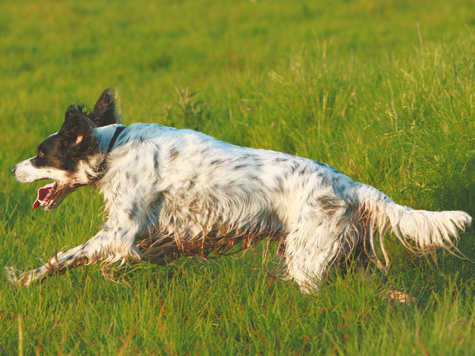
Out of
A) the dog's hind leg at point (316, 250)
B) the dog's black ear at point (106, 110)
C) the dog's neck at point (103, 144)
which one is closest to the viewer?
the dog's hind leg at point (316, 250)

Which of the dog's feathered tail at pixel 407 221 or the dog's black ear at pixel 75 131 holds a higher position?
the dog's black ear at pixel 75 131

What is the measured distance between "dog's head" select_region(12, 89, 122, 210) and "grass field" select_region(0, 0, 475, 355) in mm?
356

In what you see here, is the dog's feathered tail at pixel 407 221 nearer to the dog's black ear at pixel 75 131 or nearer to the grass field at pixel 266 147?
the grass field at pixel 266 147

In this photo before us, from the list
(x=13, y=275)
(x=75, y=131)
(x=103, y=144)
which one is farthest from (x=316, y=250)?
(x=13, y=275)

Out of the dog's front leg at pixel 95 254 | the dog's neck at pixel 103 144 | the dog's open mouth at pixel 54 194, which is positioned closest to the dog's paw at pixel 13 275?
the dog's front leg at pixel 95 254

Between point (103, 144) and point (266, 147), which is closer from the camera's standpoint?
point (103, 144)

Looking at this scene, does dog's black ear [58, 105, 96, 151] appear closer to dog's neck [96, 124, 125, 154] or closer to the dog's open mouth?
dog's neck [96, 124, 125, 154]

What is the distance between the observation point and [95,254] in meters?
3.38

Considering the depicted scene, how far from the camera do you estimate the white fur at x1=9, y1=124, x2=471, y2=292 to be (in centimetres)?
316

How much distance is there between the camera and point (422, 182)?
409 centimetres

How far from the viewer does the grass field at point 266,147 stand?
2.88m

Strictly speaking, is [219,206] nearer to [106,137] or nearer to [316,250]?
[316,250]

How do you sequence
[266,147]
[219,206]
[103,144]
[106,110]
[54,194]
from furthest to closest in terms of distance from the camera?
[266,147]
[106,110]
[54,194]
[103,144]
[219,206]

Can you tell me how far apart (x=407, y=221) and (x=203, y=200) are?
1.17 meters
